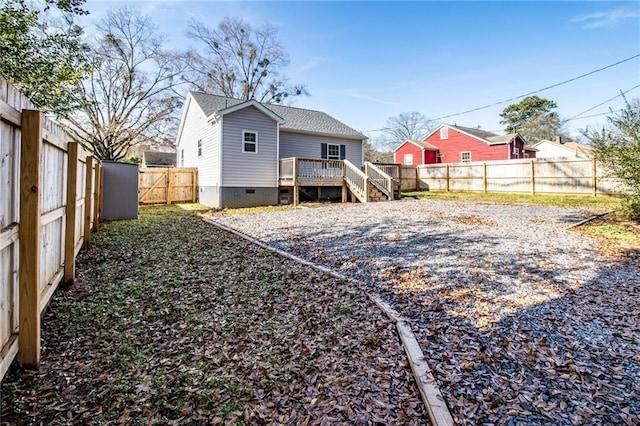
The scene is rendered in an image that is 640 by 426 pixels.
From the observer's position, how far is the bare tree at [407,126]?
142ft

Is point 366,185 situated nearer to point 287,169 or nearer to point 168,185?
point 287,169

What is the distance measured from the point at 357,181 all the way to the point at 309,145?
3751 millimetres

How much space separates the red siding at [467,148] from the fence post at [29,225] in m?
29.3

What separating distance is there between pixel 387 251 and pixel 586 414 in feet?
12.8

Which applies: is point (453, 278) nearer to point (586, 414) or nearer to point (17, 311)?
point (586, 414)

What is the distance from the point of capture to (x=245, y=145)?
13633mm

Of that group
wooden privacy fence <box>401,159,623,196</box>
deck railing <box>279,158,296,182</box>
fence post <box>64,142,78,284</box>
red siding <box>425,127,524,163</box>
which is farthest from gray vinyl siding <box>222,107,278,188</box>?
red siding <box>425,127,524,163</box>

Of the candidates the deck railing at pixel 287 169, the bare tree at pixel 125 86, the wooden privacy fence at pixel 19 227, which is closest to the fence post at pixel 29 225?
the wooden privacy fence at pixel 19 227

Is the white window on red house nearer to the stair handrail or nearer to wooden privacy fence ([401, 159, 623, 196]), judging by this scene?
wooden privacy fence ([401, 159, 623, 196])

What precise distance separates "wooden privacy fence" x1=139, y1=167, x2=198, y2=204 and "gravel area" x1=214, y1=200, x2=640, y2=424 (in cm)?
1022

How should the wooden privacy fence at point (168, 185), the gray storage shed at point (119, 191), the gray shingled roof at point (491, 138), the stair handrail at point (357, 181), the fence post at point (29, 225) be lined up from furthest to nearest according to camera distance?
the gray shingled roof at point (491, 138) < the wooden privacy fence at point (168, 185) < the stair handrail at point (357, 181) < the gray storage shed at point (119, 191) < the fence post at point (29, 225)

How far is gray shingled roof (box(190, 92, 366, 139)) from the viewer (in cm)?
1562

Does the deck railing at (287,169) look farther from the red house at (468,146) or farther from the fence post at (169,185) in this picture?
the red house at (468,146)

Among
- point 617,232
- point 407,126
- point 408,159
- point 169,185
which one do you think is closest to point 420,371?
point 617,232
